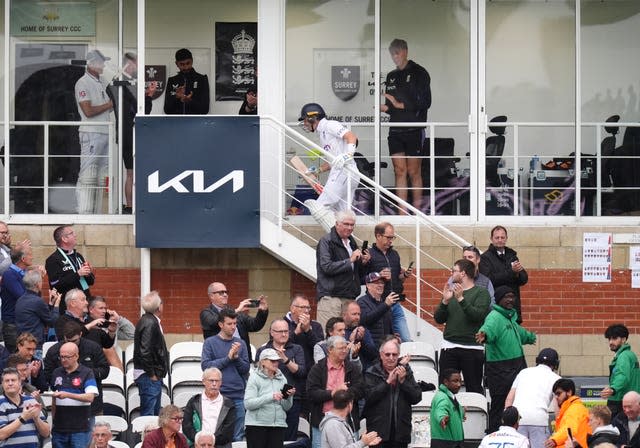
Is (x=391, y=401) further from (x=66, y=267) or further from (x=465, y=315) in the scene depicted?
(x=66, y=267)

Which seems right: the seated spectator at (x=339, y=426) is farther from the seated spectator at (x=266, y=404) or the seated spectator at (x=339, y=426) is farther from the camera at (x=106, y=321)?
the camera at (x=106, y=321)

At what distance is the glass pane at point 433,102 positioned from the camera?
2186cm

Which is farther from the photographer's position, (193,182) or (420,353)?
(193,182)

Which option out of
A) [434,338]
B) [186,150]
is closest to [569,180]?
[434,338]

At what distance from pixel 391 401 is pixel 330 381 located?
637 millimetres

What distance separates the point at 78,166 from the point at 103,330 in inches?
148

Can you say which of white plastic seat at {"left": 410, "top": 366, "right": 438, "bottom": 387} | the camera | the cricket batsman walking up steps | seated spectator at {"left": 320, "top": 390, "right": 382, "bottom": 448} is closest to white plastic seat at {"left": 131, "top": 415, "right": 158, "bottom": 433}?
the camera

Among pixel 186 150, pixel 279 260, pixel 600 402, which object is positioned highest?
pixel 186 150

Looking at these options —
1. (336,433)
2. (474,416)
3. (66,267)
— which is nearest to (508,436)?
(336,433)

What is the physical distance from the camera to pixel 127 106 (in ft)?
71.5

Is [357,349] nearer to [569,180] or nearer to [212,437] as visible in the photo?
[212,437]

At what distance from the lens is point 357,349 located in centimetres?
1809

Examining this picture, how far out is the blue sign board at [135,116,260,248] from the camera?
2080 centimetres

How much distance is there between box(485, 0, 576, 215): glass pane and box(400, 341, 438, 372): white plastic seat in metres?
2.76
